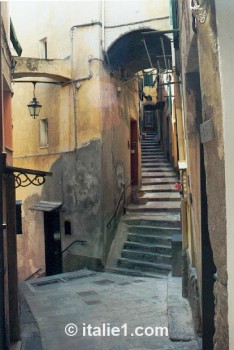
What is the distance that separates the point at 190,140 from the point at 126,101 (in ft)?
28.6

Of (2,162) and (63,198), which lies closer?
(2,162)

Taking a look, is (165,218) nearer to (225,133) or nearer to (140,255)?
(140,255)

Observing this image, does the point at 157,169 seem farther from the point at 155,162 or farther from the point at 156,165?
the point at 155,162

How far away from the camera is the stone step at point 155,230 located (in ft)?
39.4

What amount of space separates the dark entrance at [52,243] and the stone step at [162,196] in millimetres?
3492

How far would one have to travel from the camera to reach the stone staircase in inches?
437

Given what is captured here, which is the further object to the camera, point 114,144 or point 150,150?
point 150,150

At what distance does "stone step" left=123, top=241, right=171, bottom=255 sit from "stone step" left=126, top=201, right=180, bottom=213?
181 centimetres

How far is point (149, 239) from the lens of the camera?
12.0 metres

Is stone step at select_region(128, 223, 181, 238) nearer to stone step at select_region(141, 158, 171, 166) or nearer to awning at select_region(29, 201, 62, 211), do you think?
awning at select_region(29, 201, 62, 211)

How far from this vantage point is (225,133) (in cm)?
270

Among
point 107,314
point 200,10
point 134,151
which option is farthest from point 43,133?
point 200,10

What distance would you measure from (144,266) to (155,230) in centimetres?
154

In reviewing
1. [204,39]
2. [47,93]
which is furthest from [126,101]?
[204,39]
